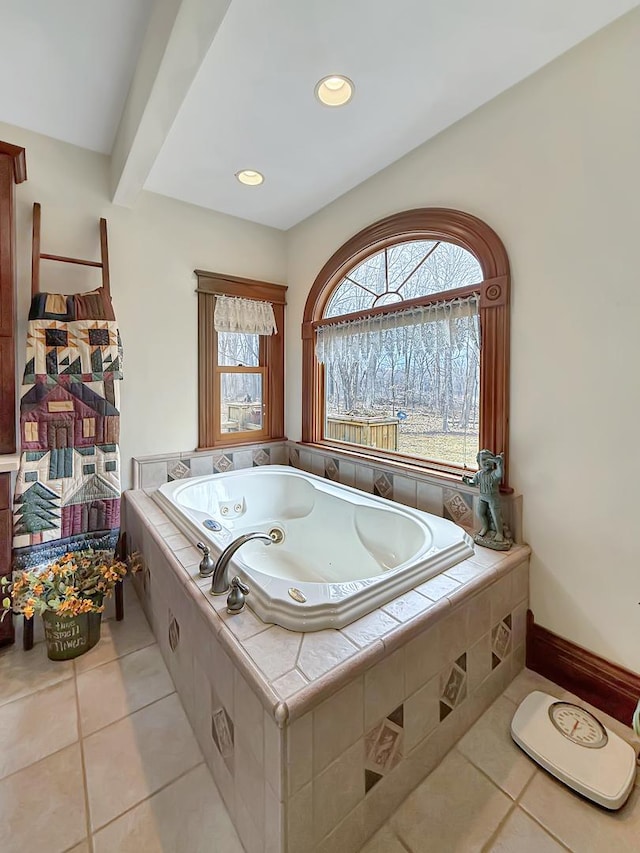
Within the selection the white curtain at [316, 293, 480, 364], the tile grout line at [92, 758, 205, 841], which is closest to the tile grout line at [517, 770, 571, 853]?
the tile grout line at [92, 758, 205, 841]

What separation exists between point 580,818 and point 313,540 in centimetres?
152

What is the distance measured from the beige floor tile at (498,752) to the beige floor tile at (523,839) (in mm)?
74

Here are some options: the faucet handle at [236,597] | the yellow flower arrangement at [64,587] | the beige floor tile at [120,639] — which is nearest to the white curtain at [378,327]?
the faucet handle at [236,597]

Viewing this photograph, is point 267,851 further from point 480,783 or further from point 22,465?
point 22,465

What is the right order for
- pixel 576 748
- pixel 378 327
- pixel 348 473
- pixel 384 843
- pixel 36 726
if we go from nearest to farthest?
pixel 384 843 → pixel 576 748 → pixel 36 726 → pixel 378 327 → pixel 348 473

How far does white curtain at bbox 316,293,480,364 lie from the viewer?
1.92 meters

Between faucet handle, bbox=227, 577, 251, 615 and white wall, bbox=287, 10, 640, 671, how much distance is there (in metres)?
1.29

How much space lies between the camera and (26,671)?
5.45ft

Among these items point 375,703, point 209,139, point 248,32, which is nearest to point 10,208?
point 209,139

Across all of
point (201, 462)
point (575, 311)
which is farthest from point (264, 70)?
point (201, 462)

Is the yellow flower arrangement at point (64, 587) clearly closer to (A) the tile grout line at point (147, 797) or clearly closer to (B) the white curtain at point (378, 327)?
(A) the tile grout line at point (147, 797)

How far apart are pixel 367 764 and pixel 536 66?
2605mm

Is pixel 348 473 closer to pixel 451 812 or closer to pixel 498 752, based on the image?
pixel 498 752

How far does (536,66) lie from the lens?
60.7 inches
